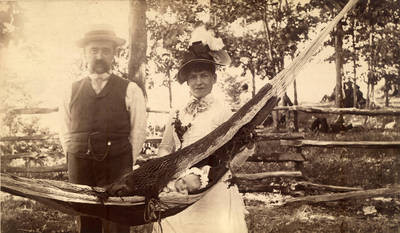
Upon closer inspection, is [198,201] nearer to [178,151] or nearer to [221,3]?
[178,151]

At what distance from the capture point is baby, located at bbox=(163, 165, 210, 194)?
175 cm

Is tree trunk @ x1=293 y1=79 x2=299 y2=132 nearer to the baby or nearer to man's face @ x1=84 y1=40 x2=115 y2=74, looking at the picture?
the baby

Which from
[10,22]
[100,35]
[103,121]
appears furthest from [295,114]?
[10,22]

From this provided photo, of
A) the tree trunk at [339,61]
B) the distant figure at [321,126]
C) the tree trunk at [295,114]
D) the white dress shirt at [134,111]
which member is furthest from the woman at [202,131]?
the tree trunk at [339,61]

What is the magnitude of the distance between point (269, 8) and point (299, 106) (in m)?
0.52

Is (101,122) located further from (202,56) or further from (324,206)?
(324,206)

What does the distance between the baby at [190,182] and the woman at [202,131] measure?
8 centimetres

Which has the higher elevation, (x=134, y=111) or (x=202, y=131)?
(x=134, y=111)

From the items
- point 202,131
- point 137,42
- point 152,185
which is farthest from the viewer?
point 137,42

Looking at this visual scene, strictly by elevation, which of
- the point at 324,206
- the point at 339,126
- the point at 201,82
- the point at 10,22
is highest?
the point at 10,22

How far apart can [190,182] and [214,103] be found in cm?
40

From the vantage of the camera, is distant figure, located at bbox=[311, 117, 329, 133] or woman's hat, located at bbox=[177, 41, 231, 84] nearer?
woman's hat, located at bbox=[177, 41, 231, 84]

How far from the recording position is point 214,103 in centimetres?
185

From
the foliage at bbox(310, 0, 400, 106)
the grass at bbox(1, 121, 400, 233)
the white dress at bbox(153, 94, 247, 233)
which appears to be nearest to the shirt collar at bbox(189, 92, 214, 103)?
the white dress at bbox(153, 94, 247, 233)
